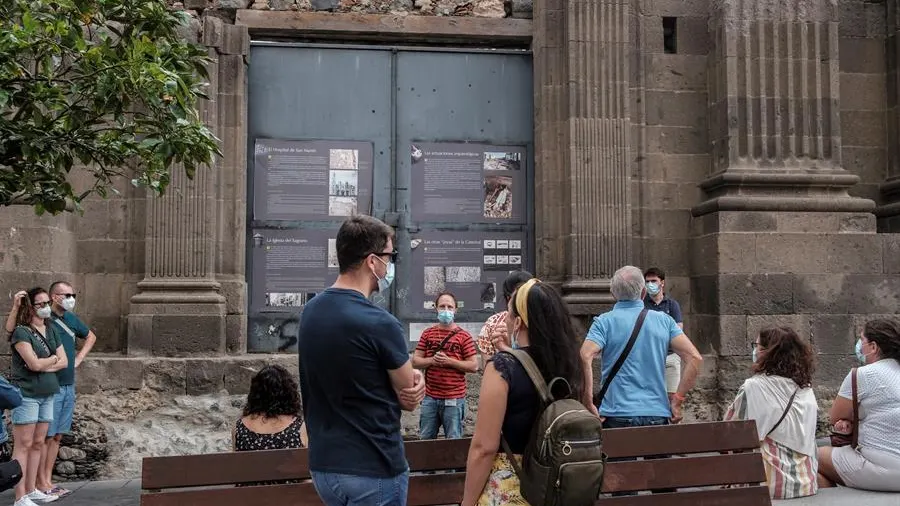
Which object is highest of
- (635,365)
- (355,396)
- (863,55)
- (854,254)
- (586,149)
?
(863,55)

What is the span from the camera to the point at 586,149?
32.0 ft

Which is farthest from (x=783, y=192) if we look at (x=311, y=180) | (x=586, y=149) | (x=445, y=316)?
(x=311, y=180)

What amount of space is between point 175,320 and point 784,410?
6099 millimetres

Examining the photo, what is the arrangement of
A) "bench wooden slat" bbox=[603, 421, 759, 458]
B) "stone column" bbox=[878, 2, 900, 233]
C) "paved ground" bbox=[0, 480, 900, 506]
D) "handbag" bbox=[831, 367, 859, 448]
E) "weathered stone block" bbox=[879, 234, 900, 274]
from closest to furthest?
"bench wooden slat" bbox=[603, 421, 759, 458] < "paved ground" bbox=[0, 480, 900, 506] < "handbag" bbox=[831, 367, 859, 448] < "weathered stone block" bbox=[879, 234, 900, 274] < "stone column" bbox=[878, 2, 900, 233]

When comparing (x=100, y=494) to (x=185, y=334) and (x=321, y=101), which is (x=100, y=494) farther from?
(x=321, y=101)

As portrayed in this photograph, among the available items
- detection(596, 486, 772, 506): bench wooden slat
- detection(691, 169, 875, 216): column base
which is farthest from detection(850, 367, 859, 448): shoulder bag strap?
detection(691, 169, 875, 216): column base

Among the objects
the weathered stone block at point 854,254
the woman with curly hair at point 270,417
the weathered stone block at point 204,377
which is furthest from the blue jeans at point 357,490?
the weathered stone block at point 854,254

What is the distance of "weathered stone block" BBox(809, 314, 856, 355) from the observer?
946 cm

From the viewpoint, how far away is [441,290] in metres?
9.98

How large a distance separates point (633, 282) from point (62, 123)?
11.7 feet

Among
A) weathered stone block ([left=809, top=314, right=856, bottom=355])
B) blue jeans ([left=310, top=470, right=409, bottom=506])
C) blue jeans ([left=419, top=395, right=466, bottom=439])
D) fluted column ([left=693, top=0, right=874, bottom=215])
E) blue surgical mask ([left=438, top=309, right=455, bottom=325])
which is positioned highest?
fluted column ([left=693, top=0, right=874, bottom=215])

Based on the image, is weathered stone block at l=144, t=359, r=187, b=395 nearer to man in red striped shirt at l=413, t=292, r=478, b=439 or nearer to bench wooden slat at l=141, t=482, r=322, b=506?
man in red striped shirt at l=413, t=292, r=478, b=439

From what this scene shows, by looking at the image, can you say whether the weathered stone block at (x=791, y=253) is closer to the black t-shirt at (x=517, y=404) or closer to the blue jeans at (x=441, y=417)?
the blue jeans at (x=441, y=417)

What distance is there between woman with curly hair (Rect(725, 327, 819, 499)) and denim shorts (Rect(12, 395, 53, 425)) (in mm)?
5261
